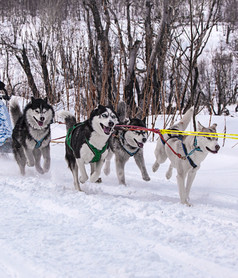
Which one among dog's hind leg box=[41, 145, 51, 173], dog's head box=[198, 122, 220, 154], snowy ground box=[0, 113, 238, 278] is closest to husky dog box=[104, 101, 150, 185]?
snowy ground box=[0, 113, 238, 278]

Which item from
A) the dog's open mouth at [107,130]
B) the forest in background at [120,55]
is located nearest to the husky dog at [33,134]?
the dog's open mouth at [107,130]

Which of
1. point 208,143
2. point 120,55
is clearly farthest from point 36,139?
point 120,55

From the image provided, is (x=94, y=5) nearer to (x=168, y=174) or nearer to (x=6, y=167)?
(x=6, y=167)

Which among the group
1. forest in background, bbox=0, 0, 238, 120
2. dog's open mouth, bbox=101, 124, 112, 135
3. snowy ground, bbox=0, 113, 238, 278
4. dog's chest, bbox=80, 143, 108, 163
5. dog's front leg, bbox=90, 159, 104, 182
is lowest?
snowy ground, bbox=0, 113, 238, 278

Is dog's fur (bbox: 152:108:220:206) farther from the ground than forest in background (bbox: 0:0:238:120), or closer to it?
closer to it

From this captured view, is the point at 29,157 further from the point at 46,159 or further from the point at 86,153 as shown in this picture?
the point at 86,153

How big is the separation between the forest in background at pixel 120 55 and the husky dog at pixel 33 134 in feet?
9.05

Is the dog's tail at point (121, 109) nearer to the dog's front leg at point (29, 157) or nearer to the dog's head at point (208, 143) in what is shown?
the dog's front leg at point (29, 157)

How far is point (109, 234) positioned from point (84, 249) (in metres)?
0.29

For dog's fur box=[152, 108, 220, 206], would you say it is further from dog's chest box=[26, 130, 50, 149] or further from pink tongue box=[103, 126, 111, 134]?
dog's chest box=[26, 130, 50, 149]

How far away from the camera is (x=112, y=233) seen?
218 cm

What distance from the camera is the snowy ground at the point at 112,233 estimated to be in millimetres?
1688


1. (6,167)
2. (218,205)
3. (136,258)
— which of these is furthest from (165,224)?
(6,167)

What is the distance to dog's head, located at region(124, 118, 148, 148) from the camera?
3773mm
